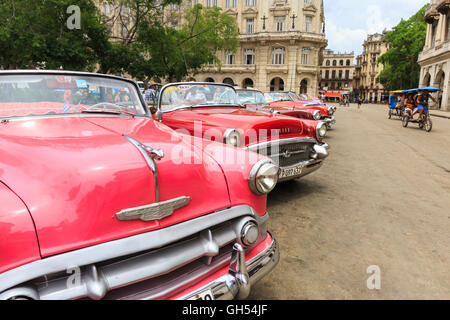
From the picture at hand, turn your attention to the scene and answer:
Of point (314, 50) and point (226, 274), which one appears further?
point (314, 50)

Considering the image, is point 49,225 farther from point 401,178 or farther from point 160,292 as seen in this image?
point 401,178

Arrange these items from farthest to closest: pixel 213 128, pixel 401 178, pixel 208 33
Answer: pixel 208 33 < pixel 401 178 < pixel 213 128

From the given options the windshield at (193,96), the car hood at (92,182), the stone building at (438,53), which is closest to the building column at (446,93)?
the stone building at (438,53)

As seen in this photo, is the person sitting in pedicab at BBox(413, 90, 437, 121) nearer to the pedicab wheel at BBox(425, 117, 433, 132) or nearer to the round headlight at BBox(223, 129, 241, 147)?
the pedicab wheel at BBox(425, 117, 433, 132)

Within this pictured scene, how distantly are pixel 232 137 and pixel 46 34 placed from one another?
12144 mm

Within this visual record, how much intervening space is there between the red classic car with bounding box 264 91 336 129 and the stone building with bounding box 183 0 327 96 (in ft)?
103

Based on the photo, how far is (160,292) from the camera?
4.99 feet

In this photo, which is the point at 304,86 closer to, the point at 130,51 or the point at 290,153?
the point at 130,51

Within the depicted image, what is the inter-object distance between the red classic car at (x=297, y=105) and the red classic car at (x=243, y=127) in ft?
17.4

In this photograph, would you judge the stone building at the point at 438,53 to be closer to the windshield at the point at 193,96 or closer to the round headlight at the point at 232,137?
the windshield at the point at 193,96

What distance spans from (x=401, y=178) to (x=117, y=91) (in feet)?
16.4

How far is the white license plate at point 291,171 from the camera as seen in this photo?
12.8 feet

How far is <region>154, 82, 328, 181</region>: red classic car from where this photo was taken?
3.81 metres
